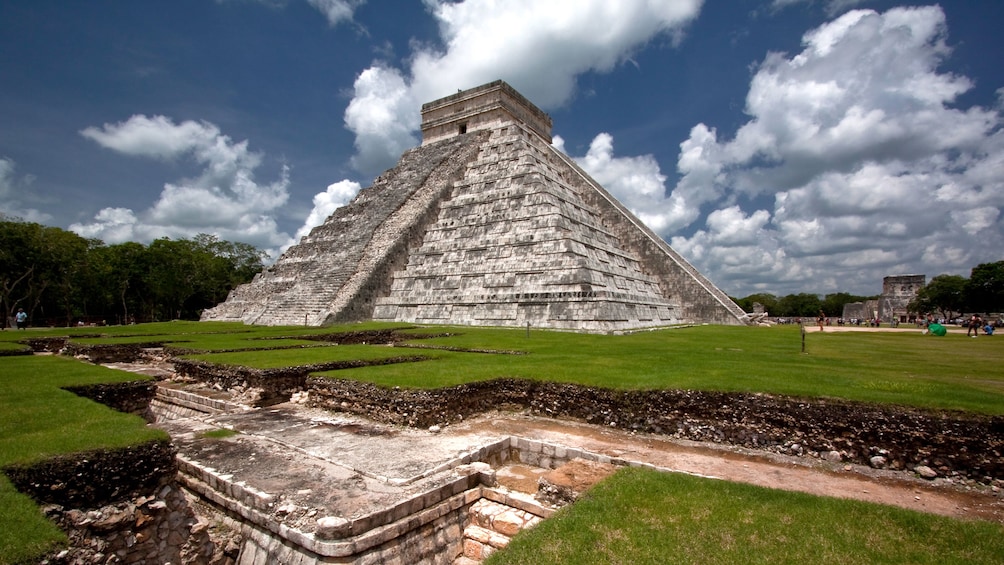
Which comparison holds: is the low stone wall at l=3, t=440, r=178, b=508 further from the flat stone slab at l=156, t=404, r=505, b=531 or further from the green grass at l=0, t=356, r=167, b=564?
the flat stone slab at l=156, t=404, r=505, b=531

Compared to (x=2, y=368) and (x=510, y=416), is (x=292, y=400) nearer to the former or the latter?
(x=510, y=416)

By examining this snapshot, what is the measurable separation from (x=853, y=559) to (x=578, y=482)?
2451mm

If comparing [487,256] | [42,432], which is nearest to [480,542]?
[42,432]

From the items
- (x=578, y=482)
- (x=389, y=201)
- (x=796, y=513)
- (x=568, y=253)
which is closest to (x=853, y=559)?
(x=796, y=513)

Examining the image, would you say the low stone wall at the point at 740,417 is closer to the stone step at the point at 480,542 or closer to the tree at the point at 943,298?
the stone step at the point at 480,542

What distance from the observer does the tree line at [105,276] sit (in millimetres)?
31016

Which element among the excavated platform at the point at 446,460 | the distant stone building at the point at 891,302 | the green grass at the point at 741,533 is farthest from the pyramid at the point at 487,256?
the distant stone building at the point at 891,302

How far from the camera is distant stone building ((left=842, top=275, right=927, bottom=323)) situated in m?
50.0

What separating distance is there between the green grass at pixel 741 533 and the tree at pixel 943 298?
63.2 m

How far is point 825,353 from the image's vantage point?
1296 centimetres

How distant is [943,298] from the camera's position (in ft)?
174

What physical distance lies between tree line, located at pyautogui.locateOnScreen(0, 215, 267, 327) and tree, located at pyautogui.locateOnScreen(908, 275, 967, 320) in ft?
242

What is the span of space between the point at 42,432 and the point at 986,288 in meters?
70.4

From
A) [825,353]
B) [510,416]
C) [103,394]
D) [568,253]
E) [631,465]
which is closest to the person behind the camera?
[631,465]
